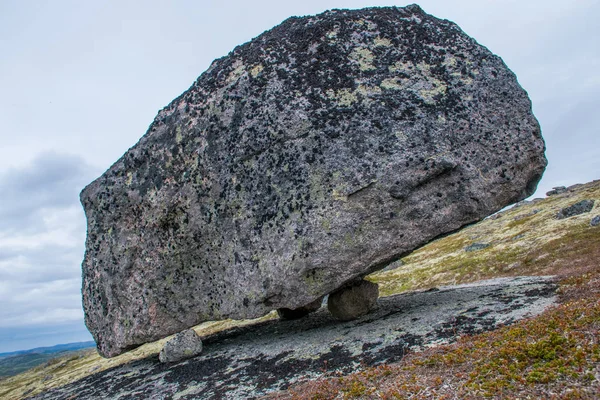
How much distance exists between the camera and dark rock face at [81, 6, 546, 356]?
1602 cm

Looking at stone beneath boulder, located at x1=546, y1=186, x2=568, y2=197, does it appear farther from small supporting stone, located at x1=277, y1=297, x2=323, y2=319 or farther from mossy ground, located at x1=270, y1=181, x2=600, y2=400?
mossy ground, located at x1=270, y1=181, x2=600, y2=400

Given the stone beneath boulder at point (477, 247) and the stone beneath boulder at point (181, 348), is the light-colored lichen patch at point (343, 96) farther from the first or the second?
the stone beneath boulder at point (477, 247)

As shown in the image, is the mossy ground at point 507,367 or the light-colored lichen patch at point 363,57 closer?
Result: the mossy ground at point 507,367

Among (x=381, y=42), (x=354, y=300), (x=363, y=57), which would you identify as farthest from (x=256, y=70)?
(x=354, y=300)

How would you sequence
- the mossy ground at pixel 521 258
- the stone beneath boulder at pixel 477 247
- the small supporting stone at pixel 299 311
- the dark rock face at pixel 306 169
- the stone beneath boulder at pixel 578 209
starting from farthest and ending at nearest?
the stone beneath boulder at pixel 477 247
the stone beneath boulder at pixel 578 209
the mossy ground at pixel 521 258
the small supporting stone at pixel 299 311
the dark rock face at pixel 306 169

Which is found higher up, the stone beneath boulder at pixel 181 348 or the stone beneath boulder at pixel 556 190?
the stone beneath boulder at pixel 556 190

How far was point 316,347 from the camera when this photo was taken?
50.8 feet

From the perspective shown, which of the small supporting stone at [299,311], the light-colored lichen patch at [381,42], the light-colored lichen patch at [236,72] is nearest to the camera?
the light-colored lichen patch at [381,42]

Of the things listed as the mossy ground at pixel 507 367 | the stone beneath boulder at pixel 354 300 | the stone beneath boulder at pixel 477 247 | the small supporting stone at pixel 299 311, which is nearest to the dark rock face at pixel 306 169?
the stone beneath boulder at pixel 354 300

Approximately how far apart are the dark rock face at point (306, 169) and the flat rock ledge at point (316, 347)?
1769mm

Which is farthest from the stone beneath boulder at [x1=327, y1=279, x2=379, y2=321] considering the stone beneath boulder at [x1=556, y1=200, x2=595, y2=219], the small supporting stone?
the stone beneath boulder at [x1=556, y1=200, x2=595, y2=219]

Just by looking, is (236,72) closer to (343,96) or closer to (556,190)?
(343,96)

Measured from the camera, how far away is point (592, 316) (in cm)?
1077

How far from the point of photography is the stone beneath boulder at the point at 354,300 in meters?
19.1
